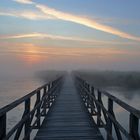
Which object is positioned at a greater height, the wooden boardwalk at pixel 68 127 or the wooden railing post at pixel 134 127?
the wooden railing post at pixel 134 127

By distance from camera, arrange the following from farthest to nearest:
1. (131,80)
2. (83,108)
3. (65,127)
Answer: (131,80), (83,108), (65,127)

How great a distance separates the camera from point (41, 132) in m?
8.95

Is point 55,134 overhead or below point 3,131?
below

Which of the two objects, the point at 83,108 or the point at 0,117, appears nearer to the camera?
the point at 0,117

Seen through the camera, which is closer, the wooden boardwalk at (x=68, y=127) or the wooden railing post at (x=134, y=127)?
the wooden railing post at (x=134, y=127)

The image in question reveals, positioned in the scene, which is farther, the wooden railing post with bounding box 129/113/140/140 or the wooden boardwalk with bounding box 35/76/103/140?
the wooden boardwalk with bounding box 35/76/103/140

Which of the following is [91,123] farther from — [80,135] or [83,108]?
[83,108]

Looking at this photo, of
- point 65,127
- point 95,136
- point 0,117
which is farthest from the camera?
point 65,127

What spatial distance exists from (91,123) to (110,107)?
3.51 metres

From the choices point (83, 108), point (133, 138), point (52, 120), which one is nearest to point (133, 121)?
point (133, 138)

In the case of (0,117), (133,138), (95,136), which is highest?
(0,117)

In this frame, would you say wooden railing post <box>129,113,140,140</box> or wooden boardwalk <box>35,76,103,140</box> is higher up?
wooden railing post <box>129,113,140,140</box>

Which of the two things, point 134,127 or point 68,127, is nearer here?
point 134,127

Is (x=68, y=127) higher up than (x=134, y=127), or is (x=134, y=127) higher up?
(x=134, y=127)
